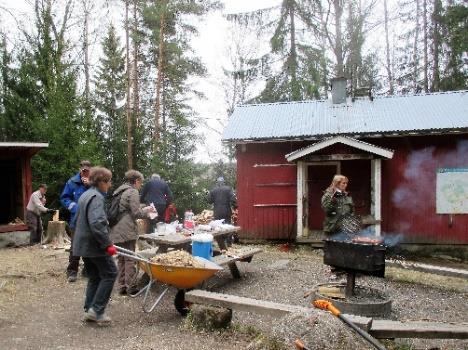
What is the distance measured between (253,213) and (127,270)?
744 cm

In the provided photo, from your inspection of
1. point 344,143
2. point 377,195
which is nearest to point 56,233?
point 344,143

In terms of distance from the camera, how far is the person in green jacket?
6.77 metres

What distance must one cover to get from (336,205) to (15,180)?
1081cm

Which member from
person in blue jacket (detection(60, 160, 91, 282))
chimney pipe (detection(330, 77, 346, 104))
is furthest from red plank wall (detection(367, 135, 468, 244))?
person in blue jacket (detection(60, 160, 91, 282))

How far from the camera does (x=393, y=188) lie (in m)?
12.5

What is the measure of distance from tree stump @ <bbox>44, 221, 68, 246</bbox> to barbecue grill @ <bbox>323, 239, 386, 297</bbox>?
332 inches

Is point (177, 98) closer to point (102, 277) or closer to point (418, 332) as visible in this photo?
point (102, 277)

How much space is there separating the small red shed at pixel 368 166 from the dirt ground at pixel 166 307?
3.35 meters

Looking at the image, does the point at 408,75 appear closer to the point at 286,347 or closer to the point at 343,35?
the point at 343,35

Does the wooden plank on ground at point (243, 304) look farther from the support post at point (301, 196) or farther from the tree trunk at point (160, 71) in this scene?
the tree trunk at point (160, 71)

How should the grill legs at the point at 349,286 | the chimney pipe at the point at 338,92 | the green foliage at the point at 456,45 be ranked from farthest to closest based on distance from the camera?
the green foliage at the point at 456,45, the chimney pipe at the point at 338,92, the grill legs at the point at 349,286

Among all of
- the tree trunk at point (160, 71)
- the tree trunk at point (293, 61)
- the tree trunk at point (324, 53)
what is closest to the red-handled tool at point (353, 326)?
the tree trunk at point (160, 71)

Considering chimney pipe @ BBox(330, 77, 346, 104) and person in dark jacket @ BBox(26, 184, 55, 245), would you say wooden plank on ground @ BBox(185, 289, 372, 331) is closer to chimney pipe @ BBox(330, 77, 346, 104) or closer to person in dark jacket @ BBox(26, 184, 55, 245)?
person in dark jacket @ BBox(26, 184, 55, 245)

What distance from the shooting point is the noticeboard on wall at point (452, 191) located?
12.0 meters
